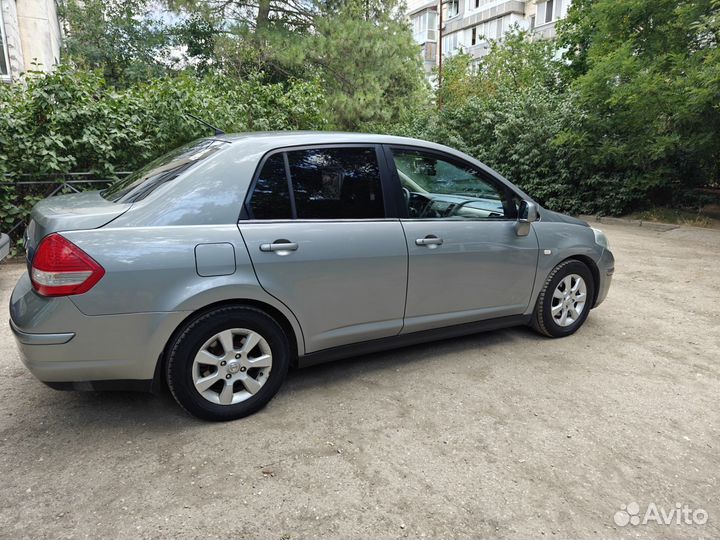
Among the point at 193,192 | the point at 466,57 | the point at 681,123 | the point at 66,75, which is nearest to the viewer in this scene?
the point at 193,192

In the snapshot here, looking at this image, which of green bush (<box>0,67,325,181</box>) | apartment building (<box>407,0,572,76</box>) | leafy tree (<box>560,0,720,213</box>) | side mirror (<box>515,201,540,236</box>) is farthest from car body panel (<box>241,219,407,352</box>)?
apartment building (<box>407,0,572,76</box>)

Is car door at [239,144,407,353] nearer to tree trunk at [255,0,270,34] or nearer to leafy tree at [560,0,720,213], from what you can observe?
leafy tree at [560,0,720,213]

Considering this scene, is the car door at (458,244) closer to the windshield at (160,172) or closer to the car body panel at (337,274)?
the car body panel at (337,274)

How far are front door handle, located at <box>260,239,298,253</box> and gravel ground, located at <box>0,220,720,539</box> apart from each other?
989 mm

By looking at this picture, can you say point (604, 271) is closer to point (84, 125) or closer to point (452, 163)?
point (452, 163)

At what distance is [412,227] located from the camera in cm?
345

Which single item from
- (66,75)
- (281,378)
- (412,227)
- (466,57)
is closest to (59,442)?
(281,378)

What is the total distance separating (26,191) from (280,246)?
5918 mm

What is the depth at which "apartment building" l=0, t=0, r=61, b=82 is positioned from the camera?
10905 mm

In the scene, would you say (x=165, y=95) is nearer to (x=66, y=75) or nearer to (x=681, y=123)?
(x=66, y=75)

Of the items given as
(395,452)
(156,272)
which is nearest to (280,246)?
(156,272)

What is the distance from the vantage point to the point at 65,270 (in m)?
2.50

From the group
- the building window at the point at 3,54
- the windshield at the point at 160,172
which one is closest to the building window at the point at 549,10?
the building window at the point at 3,54

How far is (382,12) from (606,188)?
12.5 metres
